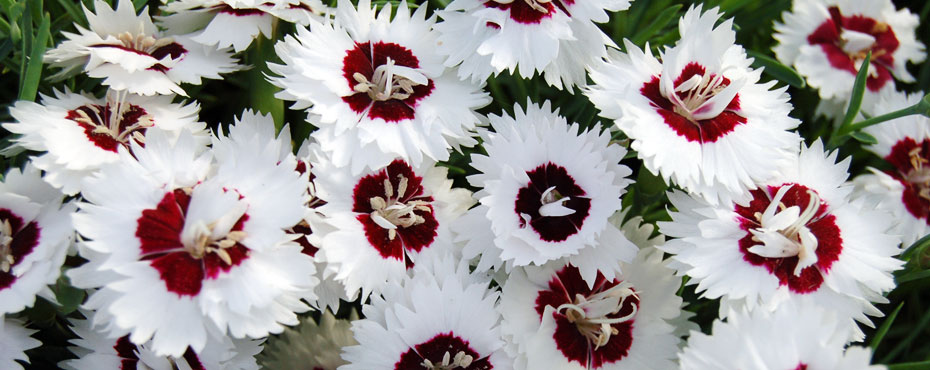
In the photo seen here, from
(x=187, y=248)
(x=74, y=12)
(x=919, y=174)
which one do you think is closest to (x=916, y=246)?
(x=919, y=174)

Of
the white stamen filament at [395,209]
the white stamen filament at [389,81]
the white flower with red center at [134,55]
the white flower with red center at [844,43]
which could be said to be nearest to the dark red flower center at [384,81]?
the white stamen filament at [389,81]

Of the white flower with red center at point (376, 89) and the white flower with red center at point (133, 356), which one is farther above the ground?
the white flower with red center at point (376, 89)

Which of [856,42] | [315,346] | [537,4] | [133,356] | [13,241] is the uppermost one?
[537,4]

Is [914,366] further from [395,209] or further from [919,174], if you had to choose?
[395,209]

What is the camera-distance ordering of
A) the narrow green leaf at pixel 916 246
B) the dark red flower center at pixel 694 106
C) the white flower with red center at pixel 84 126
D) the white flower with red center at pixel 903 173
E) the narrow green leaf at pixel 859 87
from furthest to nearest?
1. the white flower with red center at pixel 903 173
2. the narrow green leaf at pixel 859 87
3. the narrow green leaf at pixel 916 246
4. the dark red flower center at pixel 694 106
5. the white flower with red center at pixel 84 126

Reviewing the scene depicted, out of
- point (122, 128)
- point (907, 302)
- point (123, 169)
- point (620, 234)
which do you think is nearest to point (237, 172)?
point (123, 169)

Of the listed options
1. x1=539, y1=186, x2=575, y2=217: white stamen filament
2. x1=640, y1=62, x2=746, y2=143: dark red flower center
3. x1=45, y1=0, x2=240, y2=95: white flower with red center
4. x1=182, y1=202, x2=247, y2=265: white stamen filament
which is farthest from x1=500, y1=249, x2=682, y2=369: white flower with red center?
x1=45, y1=0, x2=240, y2=95: white flower with red center

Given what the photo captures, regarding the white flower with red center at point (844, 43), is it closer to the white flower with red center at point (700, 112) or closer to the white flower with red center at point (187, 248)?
the white flower with red center at point (700, 112)
